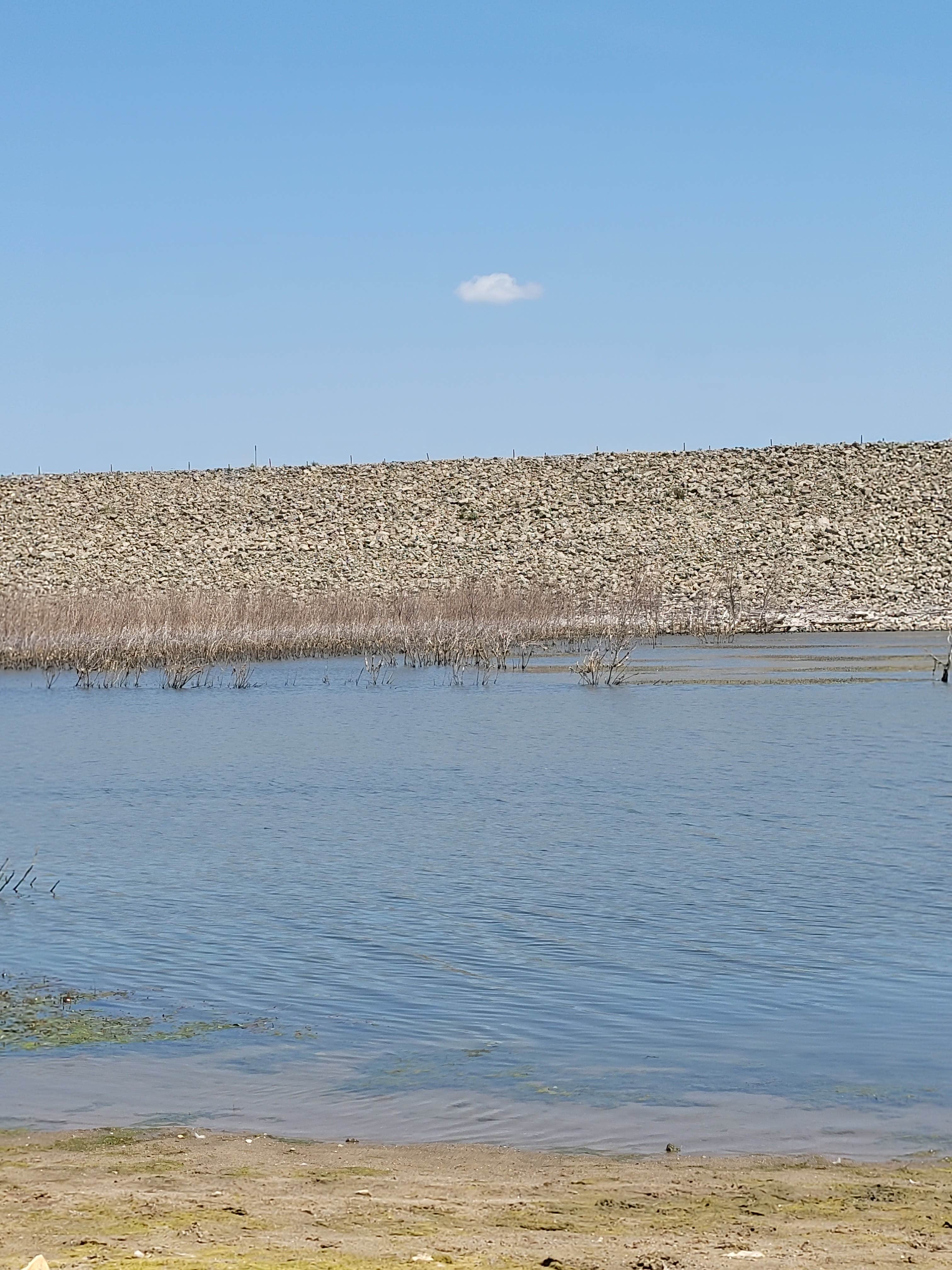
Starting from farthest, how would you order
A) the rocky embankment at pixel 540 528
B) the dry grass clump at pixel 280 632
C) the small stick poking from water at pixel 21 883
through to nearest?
the rocky embankment at pixel 540 528 → the dry grass clump at pixel 280 632 → the small stick poking from water at pixel 21 883

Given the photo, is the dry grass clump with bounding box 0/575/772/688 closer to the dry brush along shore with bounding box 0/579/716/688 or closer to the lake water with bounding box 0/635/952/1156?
the dry brush along shore with bounding box 0/579/716/688

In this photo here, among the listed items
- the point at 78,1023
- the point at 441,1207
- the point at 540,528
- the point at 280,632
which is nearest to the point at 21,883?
the point at 78,1023

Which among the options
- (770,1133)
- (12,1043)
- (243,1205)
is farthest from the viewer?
(12,1043)

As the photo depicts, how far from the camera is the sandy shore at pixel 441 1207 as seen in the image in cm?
464

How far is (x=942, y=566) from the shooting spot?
5931 cm

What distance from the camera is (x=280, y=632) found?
1501 inches

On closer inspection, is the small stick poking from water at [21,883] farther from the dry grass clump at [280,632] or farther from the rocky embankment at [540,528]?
the rocky embankment at [540,528]

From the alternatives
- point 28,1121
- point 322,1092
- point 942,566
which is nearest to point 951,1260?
point 322,1092

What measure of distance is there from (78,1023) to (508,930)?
10.3 feet

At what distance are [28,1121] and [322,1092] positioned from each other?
124 cm

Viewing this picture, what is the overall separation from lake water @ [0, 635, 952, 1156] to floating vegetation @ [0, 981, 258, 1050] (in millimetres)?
156

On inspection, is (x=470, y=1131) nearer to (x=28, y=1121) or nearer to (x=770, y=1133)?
(x=770, y=1133)

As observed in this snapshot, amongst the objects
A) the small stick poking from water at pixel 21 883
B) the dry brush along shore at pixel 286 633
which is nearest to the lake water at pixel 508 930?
the small stick poking from water at pixel 21 883

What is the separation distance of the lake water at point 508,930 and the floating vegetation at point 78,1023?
16cm
